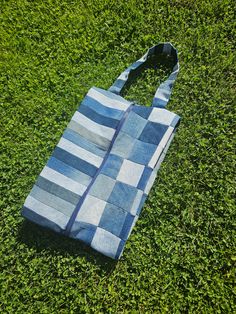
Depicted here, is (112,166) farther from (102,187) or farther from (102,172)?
(102,187)

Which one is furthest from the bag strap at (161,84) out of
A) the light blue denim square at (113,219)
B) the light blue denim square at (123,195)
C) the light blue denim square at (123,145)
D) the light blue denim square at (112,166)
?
the light blue denim square at (113,219)

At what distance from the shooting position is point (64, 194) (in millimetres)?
3010

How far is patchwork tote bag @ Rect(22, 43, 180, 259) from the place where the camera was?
292 cm

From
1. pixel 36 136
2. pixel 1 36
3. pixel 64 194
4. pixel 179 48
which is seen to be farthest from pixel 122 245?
pixel 1 36

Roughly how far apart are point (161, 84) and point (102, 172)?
1111 mm

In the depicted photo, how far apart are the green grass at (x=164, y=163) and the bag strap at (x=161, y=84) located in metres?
0.12

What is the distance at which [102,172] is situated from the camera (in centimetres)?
305

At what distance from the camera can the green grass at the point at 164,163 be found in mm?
3021

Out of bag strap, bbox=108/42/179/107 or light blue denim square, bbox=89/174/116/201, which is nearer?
light blue denim square, bbox=89/174/116/201

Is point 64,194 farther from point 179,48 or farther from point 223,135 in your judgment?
point 179,48

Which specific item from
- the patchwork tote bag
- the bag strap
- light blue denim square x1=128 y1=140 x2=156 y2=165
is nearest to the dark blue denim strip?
the patchwork tote bag

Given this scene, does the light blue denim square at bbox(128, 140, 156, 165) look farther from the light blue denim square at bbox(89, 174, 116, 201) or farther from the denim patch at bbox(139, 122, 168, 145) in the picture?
the light blue denim square at bbox(89, 174, 116, 201)

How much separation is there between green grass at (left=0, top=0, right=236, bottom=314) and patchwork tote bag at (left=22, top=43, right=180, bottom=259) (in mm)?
276

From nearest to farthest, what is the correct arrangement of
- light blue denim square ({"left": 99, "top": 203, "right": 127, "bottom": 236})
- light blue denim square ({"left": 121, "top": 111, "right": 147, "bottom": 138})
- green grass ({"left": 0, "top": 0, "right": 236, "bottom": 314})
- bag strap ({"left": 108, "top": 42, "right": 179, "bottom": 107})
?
1. light blue denim square ({"left": 99, "top": 203, "right": 127, "bottom": 236})
2. green grass ({"left": 0, "top": 0, "right": 236, "bottom": 314})
3. light blue denim square ({"left": 121, "top": 111, "right": 147, "bottom": 138})
4. bag strap ({"left": 108, "top": 42, "right": 179, "bottom": 107})
